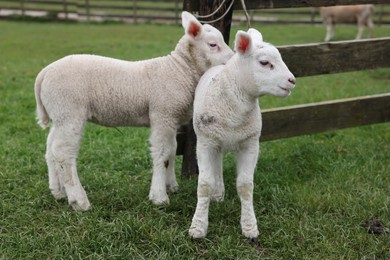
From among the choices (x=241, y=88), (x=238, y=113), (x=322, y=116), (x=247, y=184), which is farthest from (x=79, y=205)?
(x=322, y=116)

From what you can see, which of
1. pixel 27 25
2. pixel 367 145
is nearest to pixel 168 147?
pixel 367 145

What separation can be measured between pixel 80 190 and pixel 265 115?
1925mm

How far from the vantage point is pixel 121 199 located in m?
4.12

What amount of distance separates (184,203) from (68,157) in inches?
40.2

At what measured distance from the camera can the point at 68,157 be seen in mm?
3947

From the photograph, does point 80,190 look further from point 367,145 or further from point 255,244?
point 367,145

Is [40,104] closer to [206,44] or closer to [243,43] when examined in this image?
[206,44]

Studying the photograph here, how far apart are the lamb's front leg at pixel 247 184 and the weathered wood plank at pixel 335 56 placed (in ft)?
4.39

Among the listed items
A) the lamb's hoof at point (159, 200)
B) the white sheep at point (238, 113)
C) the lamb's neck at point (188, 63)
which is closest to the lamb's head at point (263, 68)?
the white sheep at point (238, 113)

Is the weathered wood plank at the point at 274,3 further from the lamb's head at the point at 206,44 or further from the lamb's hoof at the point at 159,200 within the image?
the lamb's hoof at the point at 159,200

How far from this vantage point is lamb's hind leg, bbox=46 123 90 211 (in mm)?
3906

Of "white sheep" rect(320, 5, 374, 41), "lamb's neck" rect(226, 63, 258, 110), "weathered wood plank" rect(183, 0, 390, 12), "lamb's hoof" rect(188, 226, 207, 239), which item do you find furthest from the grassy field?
"white sheep" rect(320, 5, 374, 41)

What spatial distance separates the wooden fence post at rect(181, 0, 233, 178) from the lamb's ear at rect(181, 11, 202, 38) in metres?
0.48

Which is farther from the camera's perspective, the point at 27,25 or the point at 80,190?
the point at 27,25
